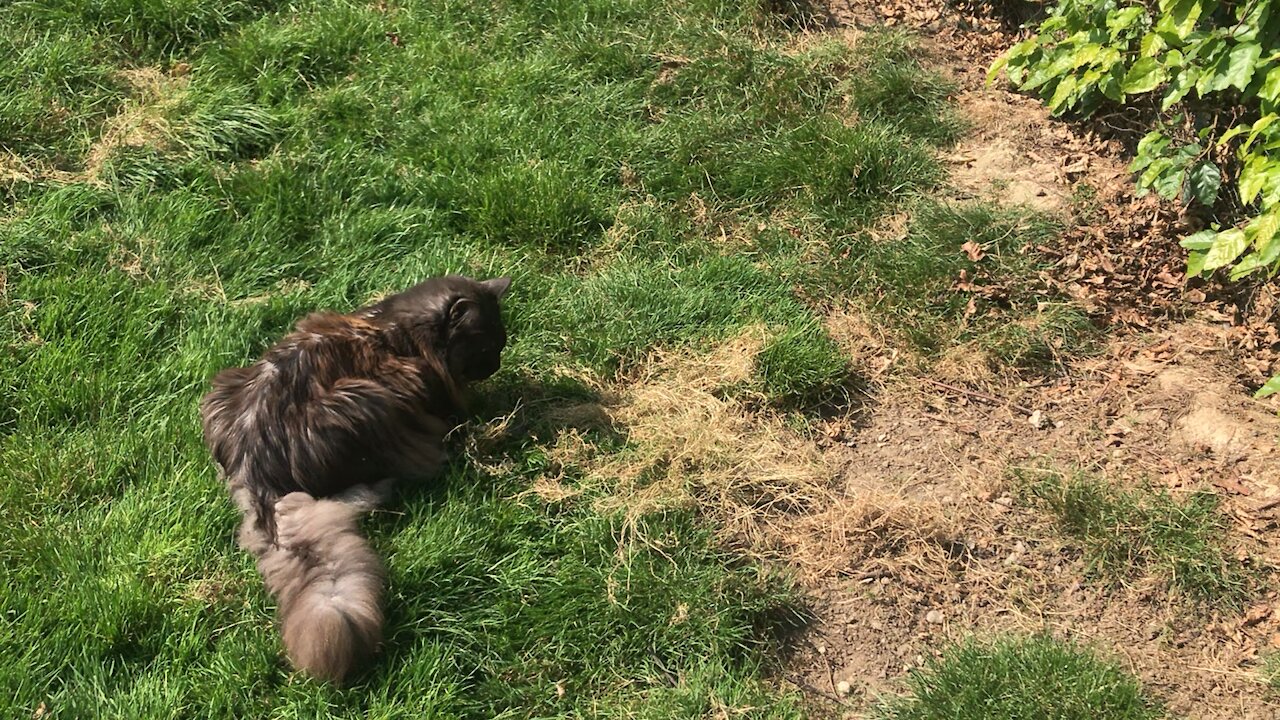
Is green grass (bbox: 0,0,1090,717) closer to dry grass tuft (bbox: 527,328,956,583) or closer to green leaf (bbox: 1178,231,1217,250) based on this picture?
dry grass tuft (bbox: 527,328,956,583)

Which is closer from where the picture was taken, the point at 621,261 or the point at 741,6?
the point at 621,261

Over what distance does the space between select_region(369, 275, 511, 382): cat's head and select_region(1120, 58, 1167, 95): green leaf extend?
3.21 meters

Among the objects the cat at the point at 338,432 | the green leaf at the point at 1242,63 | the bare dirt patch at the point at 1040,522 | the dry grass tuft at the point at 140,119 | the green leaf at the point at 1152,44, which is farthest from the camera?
the dry grass tuft at the point at 140,119

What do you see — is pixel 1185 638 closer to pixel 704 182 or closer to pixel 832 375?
pixel 832 375

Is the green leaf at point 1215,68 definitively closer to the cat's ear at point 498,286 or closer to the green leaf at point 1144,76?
the green leaf at point 1144,76

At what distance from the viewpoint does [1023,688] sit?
3656mm

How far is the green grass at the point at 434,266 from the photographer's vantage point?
12.5 ft

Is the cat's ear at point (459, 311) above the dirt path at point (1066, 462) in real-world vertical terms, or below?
above

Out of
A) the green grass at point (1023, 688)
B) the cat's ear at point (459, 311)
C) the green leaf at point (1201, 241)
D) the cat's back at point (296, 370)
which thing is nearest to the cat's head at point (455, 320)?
the cat's ear at point (459, 311)

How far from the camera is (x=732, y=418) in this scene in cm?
475

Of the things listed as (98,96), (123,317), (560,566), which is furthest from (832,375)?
(98,96)

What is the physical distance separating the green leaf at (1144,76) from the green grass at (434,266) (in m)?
0.86

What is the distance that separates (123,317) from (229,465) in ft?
4.02

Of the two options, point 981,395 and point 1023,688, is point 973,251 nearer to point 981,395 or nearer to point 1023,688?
point 981,395
